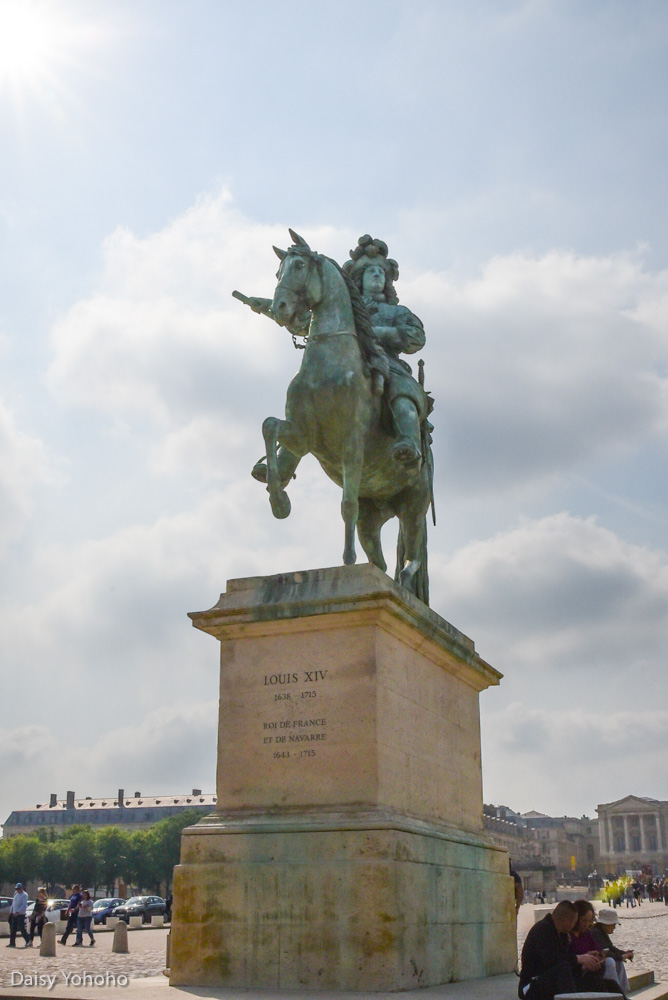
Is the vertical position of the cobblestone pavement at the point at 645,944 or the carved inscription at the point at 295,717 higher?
the carved inscription at the point at 295,717

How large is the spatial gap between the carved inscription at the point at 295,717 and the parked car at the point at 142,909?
4880 cm

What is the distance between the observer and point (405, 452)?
1209 cm

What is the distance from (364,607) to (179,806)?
185291mm

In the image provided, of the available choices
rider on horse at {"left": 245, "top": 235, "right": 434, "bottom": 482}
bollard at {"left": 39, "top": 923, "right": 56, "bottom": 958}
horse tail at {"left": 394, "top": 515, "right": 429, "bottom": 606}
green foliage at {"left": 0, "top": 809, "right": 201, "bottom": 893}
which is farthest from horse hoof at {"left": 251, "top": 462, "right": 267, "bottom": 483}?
green foliage at {"left": 0, "top": 809, "right": 201, "bottom": 893}

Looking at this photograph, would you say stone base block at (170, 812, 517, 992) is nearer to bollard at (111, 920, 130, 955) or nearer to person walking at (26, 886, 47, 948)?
bollard at (111, 920, 130, 955)

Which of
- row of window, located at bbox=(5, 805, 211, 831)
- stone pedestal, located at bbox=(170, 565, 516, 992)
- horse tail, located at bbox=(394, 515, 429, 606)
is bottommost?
stone pedestal, located at bbox=(170, 565, 516, 992)

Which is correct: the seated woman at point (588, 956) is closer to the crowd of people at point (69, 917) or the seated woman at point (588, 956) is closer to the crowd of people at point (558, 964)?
the crowd of people at point (558, 964)

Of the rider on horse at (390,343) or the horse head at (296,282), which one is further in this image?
the rider on horse at (390,343)

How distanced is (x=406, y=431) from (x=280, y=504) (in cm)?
171

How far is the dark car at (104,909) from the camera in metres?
53.8

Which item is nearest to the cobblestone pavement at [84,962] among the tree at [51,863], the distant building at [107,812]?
the tree at [51,863]

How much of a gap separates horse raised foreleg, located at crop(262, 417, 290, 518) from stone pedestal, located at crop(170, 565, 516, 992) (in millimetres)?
1075

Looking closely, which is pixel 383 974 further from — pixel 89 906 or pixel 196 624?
pixel 89 906

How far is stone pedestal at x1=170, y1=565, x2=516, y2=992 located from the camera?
9281mm
